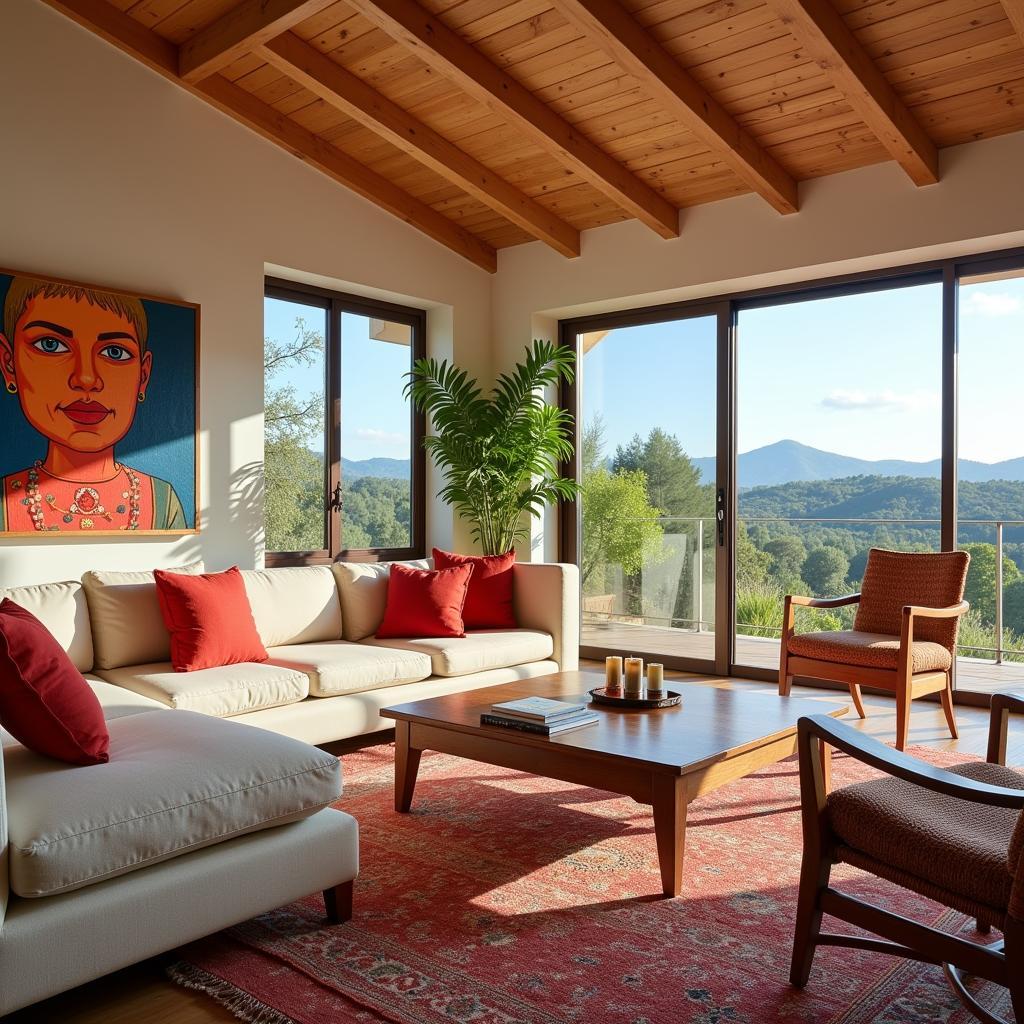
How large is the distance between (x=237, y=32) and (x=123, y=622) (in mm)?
2611

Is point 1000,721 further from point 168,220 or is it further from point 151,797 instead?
point 168,220

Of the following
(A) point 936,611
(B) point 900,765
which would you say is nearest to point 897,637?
(A) point 936,611

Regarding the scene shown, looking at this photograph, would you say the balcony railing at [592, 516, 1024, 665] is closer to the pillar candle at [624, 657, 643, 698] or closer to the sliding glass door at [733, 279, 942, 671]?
the sliding glass door at [733, 279, 942, 671]

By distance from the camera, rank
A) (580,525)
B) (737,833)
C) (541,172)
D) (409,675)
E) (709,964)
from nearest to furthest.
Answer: (709,964)
(737,833)
(409,675)
(541,172)
(580,525)

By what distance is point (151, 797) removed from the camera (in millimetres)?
2049

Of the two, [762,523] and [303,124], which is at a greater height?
[303,124]

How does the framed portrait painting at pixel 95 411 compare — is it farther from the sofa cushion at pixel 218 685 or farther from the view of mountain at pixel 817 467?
the view of mountain at pixel 817 467

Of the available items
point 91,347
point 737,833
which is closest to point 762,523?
point 737,833

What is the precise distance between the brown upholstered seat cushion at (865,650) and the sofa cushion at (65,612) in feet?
9.90

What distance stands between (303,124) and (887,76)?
300 centimetres

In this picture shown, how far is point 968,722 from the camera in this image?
4.62 meters

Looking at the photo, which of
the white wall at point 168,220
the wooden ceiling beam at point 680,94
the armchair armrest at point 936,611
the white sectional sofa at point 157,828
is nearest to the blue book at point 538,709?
the white sectional sofa at point 157,828

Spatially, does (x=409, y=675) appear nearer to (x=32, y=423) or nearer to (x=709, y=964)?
(x=32, y=423)

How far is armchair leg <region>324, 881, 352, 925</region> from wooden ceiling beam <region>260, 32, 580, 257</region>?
12.2ft
